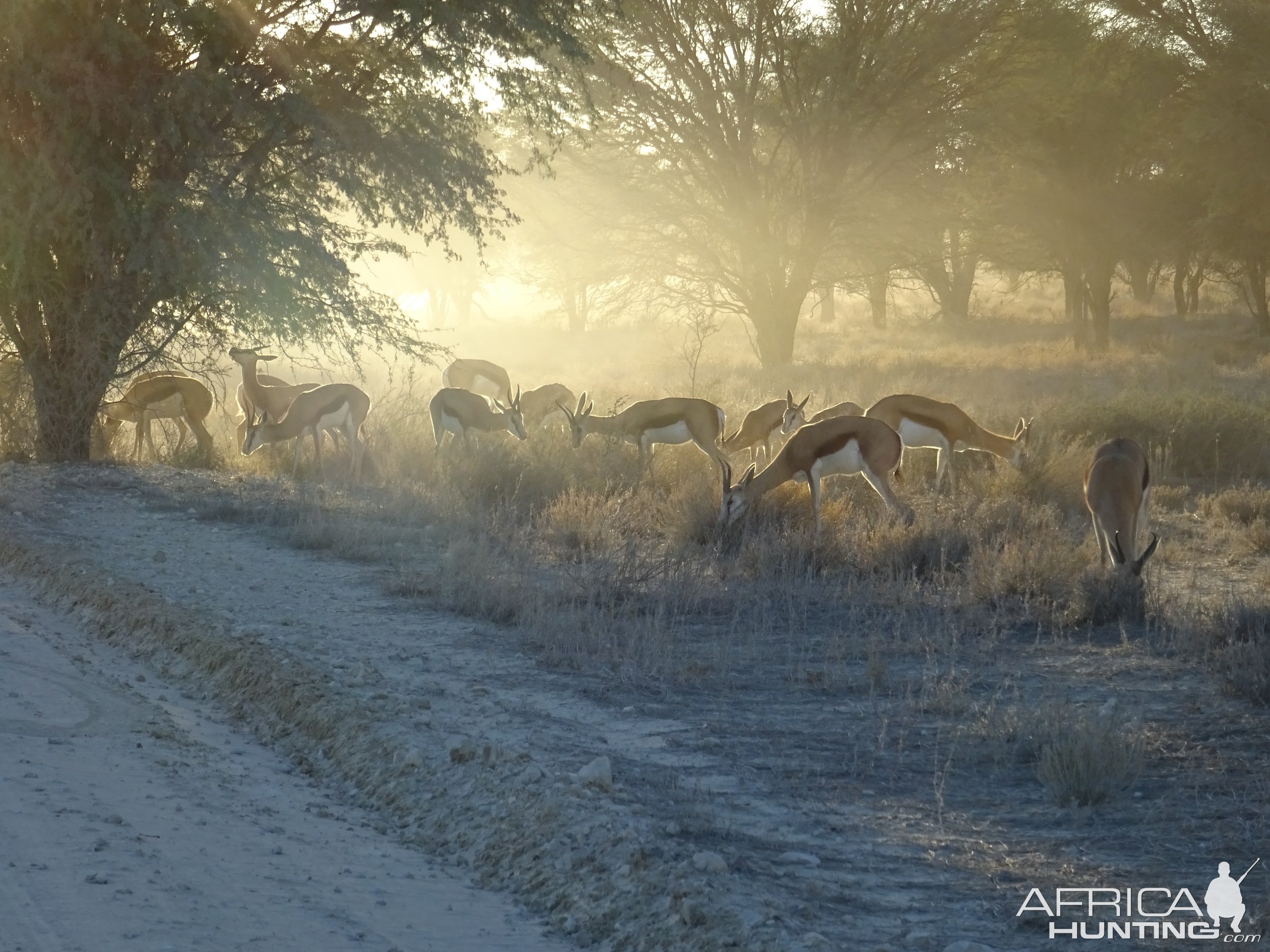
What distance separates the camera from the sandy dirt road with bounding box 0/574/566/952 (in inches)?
155

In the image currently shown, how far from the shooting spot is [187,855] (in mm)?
4512

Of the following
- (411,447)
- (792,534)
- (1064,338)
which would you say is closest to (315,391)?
(411,447)

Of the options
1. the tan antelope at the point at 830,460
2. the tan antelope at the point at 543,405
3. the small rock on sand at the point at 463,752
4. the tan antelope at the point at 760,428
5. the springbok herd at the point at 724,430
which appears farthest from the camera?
the tan antelope at the point at 543,405

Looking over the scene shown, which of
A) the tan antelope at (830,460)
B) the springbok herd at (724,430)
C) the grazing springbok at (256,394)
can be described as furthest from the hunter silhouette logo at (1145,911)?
the grazing springbok at (256,394)

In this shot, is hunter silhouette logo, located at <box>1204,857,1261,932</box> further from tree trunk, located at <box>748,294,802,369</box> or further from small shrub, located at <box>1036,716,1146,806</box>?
tree trunk, located at <box>748,294,802,369</box>

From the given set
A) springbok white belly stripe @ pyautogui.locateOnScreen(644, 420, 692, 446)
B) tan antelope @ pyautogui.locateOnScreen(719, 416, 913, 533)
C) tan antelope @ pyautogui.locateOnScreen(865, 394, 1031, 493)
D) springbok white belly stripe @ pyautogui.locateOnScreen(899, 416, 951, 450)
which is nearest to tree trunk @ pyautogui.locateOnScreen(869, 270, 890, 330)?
springbok white belly stripe @ pyautogui.locateOnScreen(644, 420, 692, 446)

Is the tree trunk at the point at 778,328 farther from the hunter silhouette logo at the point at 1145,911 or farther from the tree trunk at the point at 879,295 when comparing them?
the hunter silhouette logo at the point at 1145,911

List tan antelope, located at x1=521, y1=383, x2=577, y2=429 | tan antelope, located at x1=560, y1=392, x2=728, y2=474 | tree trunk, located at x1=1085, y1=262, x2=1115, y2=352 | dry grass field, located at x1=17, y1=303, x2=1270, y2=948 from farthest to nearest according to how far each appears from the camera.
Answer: tree trunk, located at x1=1085, y1=262, x2=1115, y2=352
tan antelope, located at x1=521, y1=383, x2=577, y2=429
tan antelope, located at x1=560, y1=392, x2=728, y2=474
dry grass field, located at x1=17, y1=303, x2=1270, y2=948

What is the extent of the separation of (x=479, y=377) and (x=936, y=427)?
10.3m

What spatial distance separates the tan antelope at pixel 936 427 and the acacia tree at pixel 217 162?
4.79 m

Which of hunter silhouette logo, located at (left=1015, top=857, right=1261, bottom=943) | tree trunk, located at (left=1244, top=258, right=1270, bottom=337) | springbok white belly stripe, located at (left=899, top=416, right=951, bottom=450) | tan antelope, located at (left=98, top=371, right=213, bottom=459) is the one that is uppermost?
tree trunk, located at (left=1244, top=258, right=1270, bottom=337)

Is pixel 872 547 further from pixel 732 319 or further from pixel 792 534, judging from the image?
pixel 732 319

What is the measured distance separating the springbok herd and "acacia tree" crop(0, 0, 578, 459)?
4.36 ft

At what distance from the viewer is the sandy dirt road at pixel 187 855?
13.0 feet
